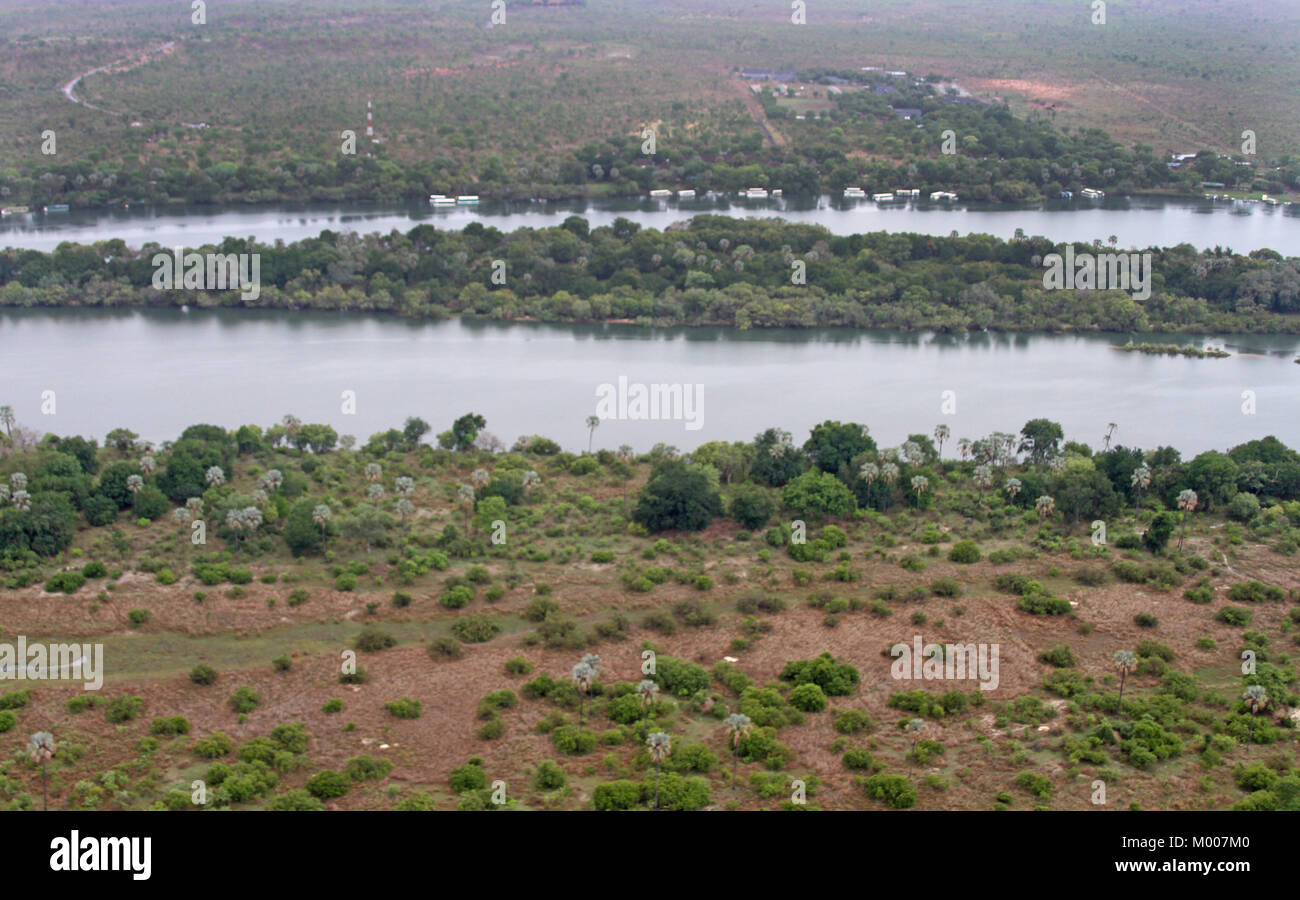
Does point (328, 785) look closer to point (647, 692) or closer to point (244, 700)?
point (244, 700)

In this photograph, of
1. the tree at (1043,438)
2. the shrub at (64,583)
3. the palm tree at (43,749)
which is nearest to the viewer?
the palm tree at (43,749)

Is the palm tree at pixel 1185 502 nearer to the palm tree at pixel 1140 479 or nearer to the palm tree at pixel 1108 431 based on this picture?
the palm tree at pixel 1140 479

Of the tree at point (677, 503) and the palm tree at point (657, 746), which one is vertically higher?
the tree at point (677, 503)

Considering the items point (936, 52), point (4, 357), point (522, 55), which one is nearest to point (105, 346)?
point (4, 357)

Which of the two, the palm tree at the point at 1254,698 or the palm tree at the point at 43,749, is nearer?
the palm tree at the point at 43,749

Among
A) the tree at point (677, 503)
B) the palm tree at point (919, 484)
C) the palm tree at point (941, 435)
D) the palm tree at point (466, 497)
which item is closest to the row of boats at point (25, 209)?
the palm tree at point (466, 497)

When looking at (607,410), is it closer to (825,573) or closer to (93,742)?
(825,573)
